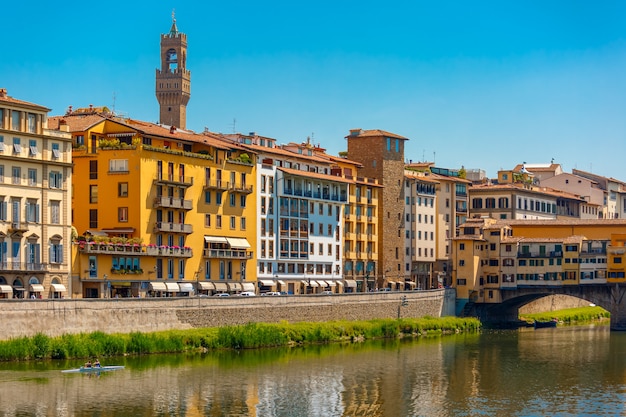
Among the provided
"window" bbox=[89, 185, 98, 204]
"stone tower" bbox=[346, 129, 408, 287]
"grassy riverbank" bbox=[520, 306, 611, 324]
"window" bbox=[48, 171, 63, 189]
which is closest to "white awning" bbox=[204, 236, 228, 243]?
"window" bbox=[89, 185, 98, 204]

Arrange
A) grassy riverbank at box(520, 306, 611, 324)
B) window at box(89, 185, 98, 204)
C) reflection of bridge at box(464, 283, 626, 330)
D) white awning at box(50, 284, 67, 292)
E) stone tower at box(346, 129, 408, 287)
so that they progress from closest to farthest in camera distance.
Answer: white awning at box(50, 284, 67, 292) < window at box(89, 185, 98, 204) < reflection of bridge at box(464, 283, 626, 330) < stone tower at box(346, 129, 408, 287) < grassy riverbank at box(520, 306, 611, 324)

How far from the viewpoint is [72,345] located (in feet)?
243

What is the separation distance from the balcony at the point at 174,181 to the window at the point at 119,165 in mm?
2461

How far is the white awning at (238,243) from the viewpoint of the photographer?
328 ft

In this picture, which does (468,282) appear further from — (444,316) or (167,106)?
(167,106)

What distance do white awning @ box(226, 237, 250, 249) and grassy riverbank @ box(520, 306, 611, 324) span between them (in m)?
32.5

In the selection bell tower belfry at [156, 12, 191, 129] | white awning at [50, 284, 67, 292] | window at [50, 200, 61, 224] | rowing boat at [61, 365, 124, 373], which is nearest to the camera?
rowing boat at [61, 365, 124, 373]

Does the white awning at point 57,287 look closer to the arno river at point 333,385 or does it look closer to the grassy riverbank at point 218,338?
the grassy riverbank at point 218,338

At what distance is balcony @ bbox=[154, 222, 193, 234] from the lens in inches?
3659

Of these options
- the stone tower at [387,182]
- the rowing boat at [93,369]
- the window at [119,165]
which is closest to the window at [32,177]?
the window at [119,165]

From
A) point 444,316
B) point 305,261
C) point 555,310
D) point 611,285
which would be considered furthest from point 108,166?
point 555,310

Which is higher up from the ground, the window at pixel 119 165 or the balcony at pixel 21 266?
the window at pixel 119 165

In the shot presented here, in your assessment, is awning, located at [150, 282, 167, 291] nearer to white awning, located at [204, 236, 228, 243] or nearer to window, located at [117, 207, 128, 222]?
window, located at [117, 207, 128, 222]

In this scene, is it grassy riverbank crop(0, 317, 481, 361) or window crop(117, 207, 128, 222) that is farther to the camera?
window crop(117, 207, 128, 222)
